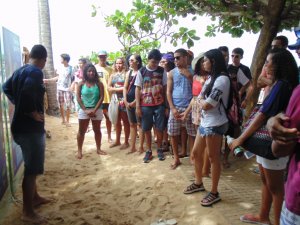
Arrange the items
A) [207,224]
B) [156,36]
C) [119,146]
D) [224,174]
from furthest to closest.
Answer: [156,36] < [119,146] < [224,174] < [207,224]

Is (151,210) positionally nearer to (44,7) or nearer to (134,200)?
(134,200)

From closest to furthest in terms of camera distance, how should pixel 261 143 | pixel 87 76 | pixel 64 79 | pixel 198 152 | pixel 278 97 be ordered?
pixel 278 97
pixel 261 143
pixel 198 152
pixel 87 76
pixel 64 79

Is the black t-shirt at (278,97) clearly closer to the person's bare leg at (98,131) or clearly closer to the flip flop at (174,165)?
the flip flop at (174,165)

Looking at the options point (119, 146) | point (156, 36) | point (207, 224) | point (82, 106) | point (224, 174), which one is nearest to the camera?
point (207, 224)

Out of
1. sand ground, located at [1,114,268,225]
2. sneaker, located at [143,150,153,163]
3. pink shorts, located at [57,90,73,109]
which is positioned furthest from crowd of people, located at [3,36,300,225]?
pink shorts, located at [57,90,73,109]

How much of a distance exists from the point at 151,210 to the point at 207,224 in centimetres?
75

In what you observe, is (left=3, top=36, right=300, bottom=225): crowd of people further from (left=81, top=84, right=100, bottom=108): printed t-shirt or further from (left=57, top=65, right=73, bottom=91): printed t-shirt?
(left=57, top=65, right=73, bottom=91): printed t-shirt

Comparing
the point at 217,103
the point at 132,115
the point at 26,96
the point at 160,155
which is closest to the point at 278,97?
the point at 217,103

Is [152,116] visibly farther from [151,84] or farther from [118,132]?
[118,132]

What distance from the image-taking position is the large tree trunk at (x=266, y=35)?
525cm

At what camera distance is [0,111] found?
3.55 m

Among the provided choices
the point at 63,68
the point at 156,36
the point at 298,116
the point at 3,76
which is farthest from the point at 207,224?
the point at 63,68

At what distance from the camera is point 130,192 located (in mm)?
4133

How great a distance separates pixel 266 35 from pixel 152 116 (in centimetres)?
257
